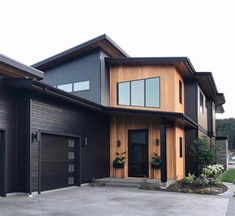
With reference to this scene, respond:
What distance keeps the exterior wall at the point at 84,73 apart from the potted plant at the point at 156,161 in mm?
3748

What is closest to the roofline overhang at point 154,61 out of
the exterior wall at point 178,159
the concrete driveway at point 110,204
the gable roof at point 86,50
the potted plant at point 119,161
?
the gable roof at point 86,50

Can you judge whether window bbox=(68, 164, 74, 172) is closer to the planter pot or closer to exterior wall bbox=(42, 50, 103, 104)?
the planter pot

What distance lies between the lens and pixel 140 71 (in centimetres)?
1920

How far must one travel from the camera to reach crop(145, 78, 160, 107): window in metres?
18.7

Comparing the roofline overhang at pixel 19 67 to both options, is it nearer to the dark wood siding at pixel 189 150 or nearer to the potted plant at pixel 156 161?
the potted plant at pixel 156 161

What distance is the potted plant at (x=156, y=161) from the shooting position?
17.9 m

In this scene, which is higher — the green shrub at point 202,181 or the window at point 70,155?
the window at point 70,155

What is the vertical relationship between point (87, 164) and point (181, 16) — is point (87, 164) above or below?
below

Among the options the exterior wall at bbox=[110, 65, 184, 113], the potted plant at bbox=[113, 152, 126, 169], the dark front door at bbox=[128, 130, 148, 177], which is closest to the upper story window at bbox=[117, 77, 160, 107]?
the exterior wall at bbox=[110, 65, 184, 113]

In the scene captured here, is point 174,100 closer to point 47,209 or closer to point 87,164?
point 87,164

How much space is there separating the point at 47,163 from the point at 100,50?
741 centimetres

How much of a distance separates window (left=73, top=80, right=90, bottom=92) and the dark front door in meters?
3.14

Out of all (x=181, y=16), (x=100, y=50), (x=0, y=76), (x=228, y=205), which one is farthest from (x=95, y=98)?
(x=228, y=205)

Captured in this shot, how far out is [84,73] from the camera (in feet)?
64.7
